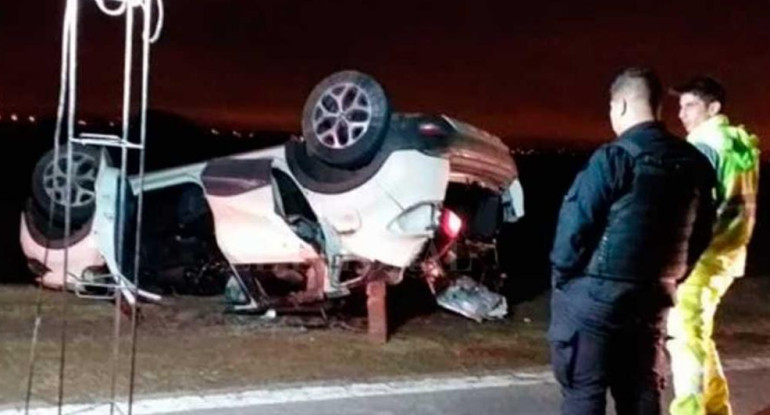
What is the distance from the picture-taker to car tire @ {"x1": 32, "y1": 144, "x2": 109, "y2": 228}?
11.5m

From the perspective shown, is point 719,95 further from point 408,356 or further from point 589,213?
point 408,356

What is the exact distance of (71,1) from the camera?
5.16m

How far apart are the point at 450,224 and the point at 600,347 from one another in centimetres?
490

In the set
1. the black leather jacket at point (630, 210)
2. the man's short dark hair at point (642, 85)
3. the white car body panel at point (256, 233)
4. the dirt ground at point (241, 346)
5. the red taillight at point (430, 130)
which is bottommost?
the dirt ground at point (241, 346)

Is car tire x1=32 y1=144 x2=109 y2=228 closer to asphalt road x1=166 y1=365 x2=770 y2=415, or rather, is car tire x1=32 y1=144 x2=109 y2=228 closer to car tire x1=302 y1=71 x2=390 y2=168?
car tire x1=302 y1=71 x2=390 y2=168

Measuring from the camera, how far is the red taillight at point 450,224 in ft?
33.2

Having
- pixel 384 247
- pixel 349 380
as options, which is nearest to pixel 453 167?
pixel 384 247

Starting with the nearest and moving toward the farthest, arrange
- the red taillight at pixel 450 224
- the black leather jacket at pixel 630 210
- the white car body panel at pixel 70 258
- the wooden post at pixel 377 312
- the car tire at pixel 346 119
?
the black leather jacket at pixel 630 210
the car tire at pixel 346 119
the wooden post at pixel 377 312
the red taillight at pixel 450 224
the white car body panel at pixel 70 258

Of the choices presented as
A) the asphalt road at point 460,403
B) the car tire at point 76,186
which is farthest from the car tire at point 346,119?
the car tire at point 76,186

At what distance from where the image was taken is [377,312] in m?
9.86

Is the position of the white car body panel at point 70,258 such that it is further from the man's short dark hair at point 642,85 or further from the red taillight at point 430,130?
the man's short dark hair at point 642,85

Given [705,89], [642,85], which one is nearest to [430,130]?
[705,89]

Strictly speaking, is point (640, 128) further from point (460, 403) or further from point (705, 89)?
A: point (460, 403)

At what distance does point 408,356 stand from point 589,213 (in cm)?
433
